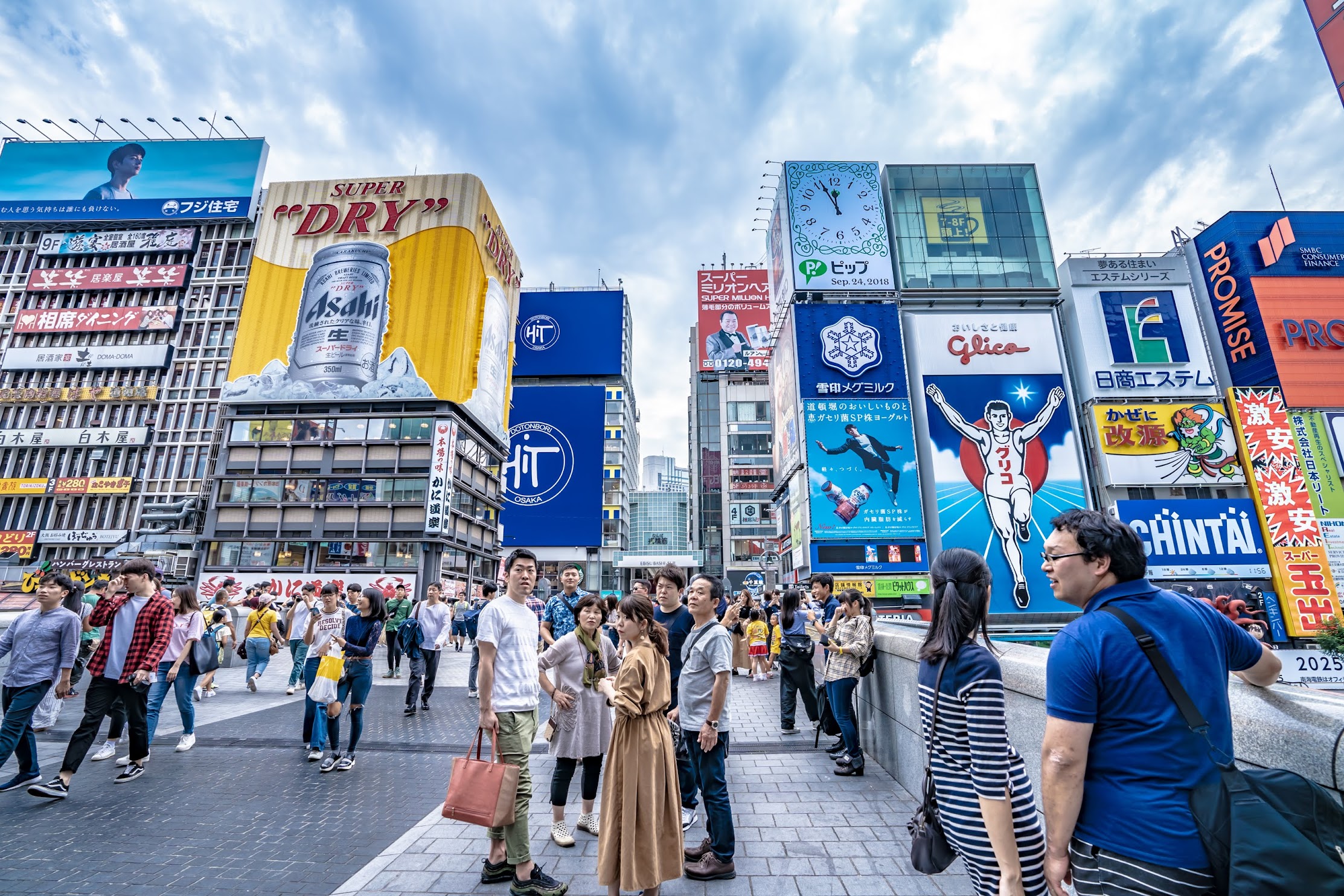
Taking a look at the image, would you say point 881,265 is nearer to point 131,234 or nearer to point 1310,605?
point 1310,605

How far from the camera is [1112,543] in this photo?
2014mm

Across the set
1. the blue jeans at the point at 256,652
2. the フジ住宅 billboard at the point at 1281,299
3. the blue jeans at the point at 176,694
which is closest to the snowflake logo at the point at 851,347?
the フジ住宅 billboard at the point at 1281,299

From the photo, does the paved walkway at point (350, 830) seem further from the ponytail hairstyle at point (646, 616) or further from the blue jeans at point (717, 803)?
the ponytail hairstyle at point (646, 616)

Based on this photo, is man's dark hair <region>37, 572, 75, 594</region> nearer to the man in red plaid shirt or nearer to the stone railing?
the man in red plaid shirt

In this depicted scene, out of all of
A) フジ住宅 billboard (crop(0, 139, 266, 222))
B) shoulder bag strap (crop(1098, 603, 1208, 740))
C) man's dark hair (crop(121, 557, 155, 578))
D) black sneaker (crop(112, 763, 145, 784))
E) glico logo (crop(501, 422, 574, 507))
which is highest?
フジ住宅 billboard (crop(0, 139, 266, 222))

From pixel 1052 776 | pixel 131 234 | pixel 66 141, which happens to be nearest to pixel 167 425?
pixel 131 234

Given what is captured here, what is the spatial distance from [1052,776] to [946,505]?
115ft

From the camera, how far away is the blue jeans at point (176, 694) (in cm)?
686

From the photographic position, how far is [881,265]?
128ft

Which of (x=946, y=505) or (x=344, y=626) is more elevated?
(x=946, y=505)

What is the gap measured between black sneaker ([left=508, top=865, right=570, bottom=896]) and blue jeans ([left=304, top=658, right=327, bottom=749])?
3.90 metres

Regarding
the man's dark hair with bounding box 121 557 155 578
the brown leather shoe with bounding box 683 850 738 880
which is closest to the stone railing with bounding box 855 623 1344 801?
the brown leather shoe with bounding box 683 850 738 880

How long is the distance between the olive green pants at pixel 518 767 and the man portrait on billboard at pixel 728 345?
215 ft

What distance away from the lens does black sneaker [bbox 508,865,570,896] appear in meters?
3.72
